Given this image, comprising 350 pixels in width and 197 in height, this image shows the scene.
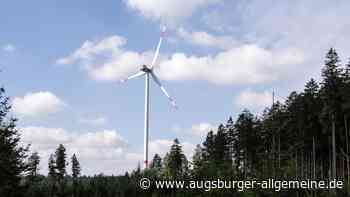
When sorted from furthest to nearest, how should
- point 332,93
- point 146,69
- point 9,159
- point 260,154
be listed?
1. point 260,154
2. point 332,93
3. point 146,69
4. point 9,159

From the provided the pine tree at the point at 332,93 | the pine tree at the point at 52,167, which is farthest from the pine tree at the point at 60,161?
the pine tree at the point at 332,93

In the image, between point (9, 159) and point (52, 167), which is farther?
point (52, 167)

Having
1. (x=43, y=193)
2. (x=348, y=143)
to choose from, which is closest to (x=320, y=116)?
(x=348, y=143)

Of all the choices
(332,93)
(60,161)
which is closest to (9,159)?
(332,93)

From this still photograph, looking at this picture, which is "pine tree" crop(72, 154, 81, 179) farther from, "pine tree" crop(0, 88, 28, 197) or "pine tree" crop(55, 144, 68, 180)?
"pine tree" crop(0, 88, 28, 197)

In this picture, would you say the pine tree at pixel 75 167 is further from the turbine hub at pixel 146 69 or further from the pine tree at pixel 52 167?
the turbine hub at pixel 146 69

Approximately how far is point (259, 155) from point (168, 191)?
43.3 meters

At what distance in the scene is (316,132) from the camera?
91.6m

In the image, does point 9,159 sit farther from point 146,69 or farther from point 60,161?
point 60,161

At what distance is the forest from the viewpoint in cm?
4106

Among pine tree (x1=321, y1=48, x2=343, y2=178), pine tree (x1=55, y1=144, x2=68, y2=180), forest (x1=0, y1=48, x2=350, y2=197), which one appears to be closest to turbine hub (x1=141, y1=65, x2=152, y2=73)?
forest (x1=0, y1=48, x2=350, y2=197)

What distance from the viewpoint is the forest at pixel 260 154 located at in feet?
135

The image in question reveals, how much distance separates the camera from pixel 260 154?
110 meters

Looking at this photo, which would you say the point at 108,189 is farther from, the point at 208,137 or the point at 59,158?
the point at 59,158
